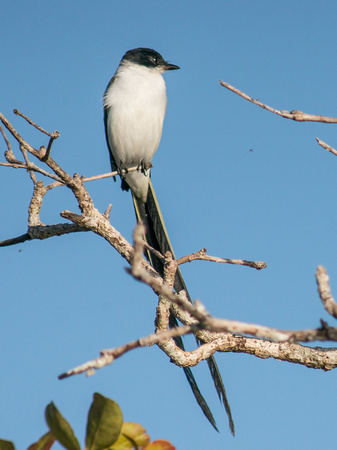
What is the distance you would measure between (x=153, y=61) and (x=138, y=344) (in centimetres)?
511

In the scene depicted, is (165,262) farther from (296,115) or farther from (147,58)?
(147,58)

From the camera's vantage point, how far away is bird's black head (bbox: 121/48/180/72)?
5621 millimetres

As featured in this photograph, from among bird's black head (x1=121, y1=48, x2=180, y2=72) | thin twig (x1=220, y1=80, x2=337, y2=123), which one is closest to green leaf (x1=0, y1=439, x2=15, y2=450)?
thin twig (x1=220, y1=80, x2=337, y2=123)

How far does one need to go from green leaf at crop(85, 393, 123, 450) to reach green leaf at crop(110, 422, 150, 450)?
41 millimetres

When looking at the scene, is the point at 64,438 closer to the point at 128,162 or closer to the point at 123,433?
the point at 123,433

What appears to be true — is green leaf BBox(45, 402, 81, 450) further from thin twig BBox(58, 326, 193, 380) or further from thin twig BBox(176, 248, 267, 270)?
thin twig BBox(176, 248, 267, 270)

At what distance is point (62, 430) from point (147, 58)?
5.22 m

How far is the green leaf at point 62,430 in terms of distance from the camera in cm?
88

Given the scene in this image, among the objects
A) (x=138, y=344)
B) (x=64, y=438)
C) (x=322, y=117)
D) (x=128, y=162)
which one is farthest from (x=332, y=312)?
(x=128, y=162)

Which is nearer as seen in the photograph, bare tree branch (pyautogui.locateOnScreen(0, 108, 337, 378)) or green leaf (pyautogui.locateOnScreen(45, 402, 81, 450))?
green leaf (pyautogui.locateOnScreen(45, 402, 81, 450))

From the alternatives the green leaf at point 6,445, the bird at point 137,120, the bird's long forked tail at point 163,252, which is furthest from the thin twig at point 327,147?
the bird at point 137,120

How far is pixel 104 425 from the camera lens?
0.90 meters

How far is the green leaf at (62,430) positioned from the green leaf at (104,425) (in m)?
0.03

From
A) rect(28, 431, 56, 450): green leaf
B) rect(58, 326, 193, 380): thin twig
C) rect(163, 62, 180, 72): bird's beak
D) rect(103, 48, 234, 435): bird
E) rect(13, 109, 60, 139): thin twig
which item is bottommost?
rect(28, 431, 56, 450): green leaf
